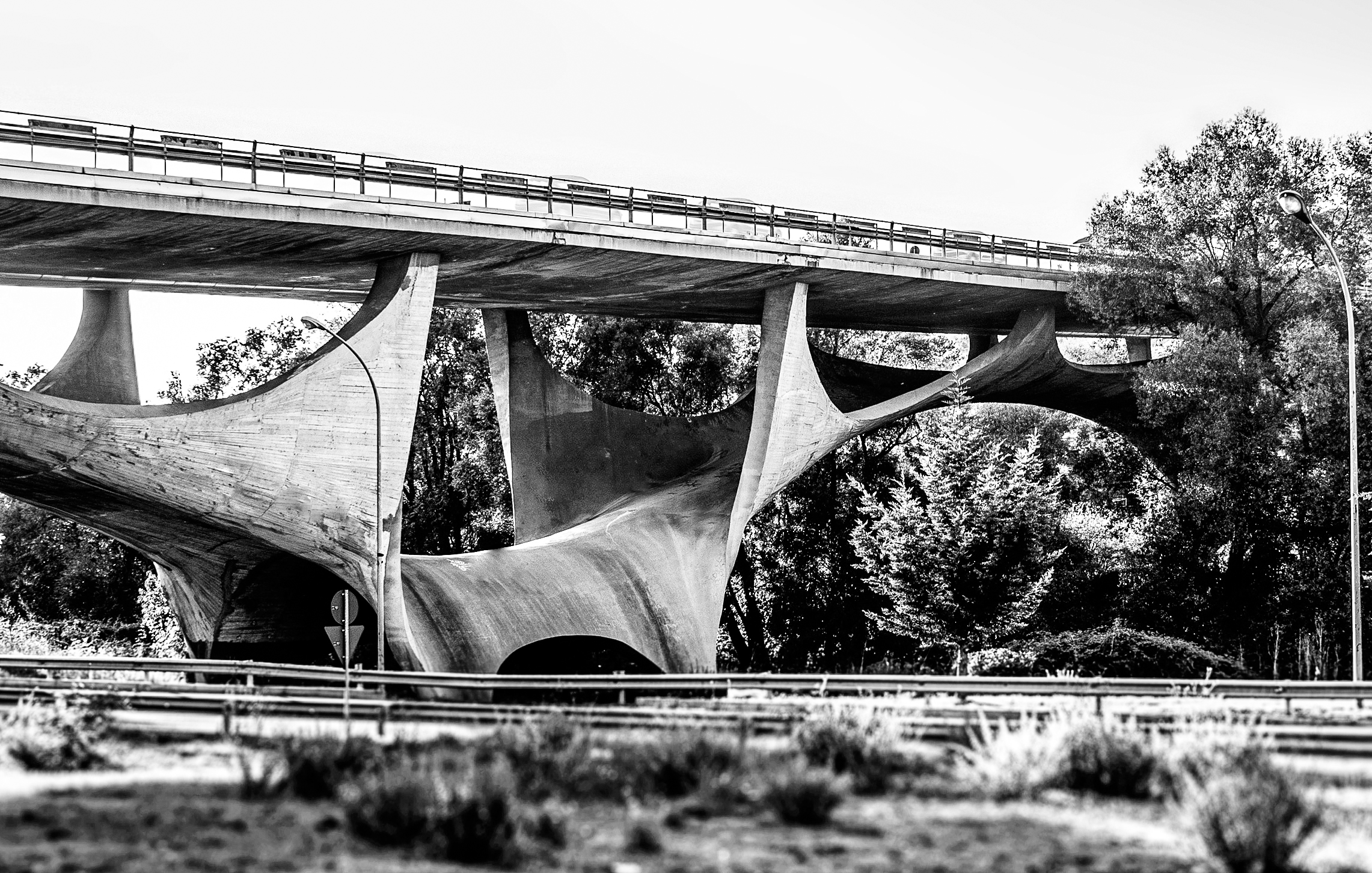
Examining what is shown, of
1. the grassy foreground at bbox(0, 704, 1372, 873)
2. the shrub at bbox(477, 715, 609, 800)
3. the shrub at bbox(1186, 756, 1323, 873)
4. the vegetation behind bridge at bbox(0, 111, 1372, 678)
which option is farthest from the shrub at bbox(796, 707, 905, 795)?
the vegetation behind bridge at bbox(0, 111, 1372, 678)

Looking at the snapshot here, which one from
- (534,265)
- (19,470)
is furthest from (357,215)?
(19,470)

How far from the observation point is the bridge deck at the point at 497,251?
29.0 metres

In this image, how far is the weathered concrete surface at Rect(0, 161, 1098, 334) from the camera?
28859 mm

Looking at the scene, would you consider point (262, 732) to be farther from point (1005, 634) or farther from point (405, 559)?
point (1005, 634)

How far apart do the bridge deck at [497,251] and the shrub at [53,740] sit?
49.0 feet

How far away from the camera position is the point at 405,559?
34875mm

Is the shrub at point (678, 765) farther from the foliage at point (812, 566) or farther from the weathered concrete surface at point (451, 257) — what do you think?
the foliage at point (812, 566)

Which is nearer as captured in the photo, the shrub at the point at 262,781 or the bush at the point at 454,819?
the bush at the point at 454,819

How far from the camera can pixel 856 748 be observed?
13.1 meters

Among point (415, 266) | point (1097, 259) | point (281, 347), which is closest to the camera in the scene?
point (415, 266)

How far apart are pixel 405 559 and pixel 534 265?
22.7 feet

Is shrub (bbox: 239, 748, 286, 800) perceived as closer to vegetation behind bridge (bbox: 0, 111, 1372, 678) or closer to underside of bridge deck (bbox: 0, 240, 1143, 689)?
underside of bridge deck (bbox: 0, 240, 1143, 689)

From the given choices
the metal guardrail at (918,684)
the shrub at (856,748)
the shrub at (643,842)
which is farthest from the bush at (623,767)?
the metal guardrail at (918,684)

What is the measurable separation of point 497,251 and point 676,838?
79.4 ft
